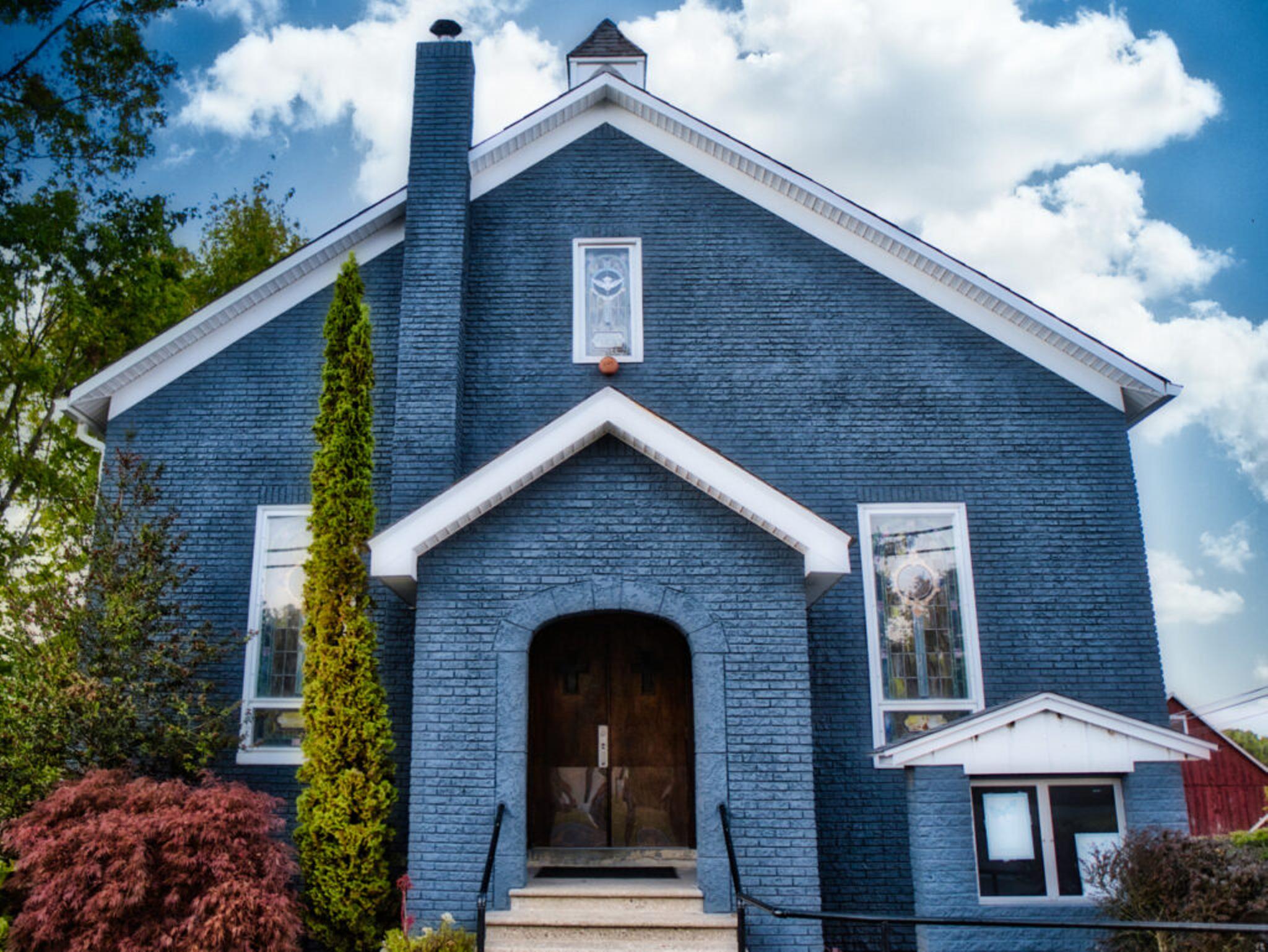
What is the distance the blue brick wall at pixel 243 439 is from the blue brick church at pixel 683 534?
3 cm

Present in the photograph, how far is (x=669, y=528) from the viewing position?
791 centimetres

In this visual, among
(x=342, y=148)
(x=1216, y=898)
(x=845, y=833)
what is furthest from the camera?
(x=342, y=148)

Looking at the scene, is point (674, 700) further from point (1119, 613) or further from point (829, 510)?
point (1119, 613)

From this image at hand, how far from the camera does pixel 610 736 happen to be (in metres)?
9.13

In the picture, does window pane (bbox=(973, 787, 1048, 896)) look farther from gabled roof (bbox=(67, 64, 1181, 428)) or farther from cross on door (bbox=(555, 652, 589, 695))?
gabled roof (bbox=(67, 64, 1181, 428))

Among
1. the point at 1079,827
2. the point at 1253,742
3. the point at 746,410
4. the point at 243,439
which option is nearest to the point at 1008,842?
the point at 1079,827

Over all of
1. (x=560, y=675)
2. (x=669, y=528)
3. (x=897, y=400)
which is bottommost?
(x=560, y=675)

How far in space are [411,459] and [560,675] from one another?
247 cm

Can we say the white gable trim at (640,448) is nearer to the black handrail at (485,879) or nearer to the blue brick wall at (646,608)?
the blue brick wall at (646,608)

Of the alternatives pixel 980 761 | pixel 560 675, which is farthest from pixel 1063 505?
pixel 560 675

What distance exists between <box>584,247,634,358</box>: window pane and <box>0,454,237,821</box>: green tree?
4494mm

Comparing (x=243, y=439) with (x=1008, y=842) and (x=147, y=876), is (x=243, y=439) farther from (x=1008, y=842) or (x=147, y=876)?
(x=1008, y=842)

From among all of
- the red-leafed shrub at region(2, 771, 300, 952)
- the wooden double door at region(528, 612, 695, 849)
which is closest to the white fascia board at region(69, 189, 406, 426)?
the red-leafed shrub at region(2, 771, 300, 952)

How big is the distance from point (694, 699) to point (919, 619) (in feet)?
10.3
